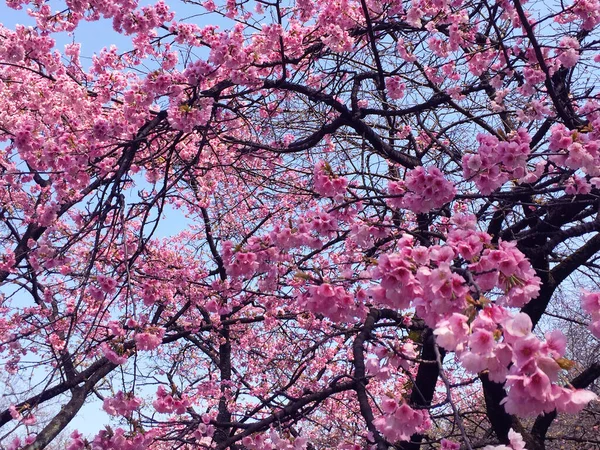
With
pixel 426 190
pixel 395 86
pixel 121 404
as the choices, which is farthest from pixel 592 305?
pixel 395 86

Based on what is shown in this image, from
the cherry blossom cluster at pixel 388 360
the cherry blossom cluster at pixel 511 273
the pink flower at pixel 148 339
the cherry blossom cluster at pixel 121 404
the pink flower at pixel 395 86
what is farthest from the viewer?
the pink flower at pixel 395 86

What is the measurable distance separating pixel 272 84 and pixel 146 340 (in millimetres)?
2396

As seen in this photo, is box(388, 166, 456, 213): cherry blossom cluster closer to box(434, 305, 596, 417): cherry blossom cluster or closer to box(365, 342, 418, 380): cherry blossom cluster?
box(365, 342, 418, 380): cherry blossom cluster

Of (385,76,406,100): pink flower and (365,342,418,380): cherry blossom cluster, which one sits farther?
(385,76,406,100): pink flower

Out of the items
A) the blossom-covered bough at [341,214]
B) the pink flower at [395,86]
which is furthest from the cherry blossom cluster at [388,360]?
the pink flower at [395,86]

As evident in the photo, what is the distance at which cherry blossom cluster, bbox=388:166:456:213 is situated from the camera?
283 centimetres

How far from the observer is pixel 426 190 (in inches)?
113

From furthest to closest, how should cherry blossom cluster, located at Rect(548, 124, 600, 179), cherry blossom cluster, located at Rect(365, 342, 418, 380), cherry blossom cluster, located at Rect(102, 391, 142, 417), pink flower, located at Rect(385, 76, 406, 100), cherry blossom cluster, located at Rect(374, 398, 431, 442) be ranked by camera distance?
pink flower, located at Rect(385, 76, 406, 100) < cherry blossom cluster, located at Rect(102, 391, 142, 417) < cherry blossom cluster, located at Rect(548, 124, 600, 179) < cherry blossom cluster, located at Rect(365, 342, 418, 380) < cherry blossom cluster, located at Rect(374, 398, 431, 442)

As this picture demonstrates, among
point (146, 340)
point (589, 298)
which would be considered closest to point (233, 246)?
point (146, 340)

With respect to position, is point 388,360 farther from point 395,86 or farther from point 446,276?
point 395,86

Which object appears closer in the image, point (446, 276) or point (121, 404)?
point (446, 276)

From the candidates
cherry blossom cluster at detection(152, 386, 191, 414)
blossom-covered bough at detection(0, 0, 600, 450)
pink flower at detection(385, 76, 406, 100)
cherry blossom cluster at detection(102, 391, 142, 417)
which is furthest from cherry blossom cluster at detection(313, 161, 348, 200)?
pink flower at detection(385, 76, 406, 100)

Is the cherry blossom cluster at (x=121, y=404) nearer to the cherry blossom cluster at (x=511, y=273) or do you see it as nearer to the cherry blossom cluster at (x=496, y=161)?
the cherry blossom cluster at (x=511, y=273)

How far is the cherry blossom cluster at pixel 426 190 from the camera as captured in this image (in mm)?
2832
